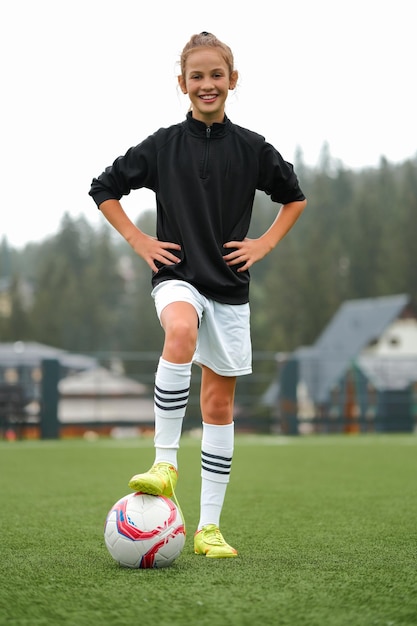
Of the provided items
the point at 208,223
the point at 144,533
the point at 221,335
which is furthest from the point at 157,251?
the point at 144,533

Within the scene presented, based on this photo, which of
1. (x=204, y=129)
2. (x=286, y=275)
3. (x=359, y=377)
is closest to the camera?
(x=204, y=129)

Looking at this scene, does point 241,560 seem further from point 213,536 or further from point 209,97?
point 209,97

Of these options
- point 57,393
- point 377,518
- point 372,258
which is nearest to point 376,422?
point 57,393

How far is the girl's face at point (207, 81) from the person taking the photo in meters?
3.35

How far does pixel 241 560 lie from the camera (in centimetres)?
304

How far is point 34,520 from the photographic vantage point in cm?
432

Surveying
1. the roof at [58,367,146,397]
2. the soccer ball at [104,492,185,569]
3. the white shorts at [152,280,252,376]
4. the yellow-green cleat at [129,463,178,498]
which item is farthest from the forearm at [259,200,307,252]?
the roof at [58,367,146,397]

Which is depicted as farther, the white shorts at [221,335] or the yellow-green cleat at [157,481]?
the white shorts at [221,335]

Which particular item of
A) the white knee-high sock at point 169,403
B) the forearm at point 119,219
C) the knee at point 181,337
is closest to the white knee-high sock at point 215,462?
the white knee-high sock at point 169,403

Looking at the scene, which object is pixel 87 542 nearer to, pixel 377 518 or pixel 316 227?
pixel 377 518

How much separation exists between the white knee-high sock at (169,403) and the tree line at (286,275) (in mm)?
58987

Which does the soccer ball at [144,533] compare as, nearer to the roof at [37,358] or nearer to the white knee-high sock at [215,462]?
the white knee-high sock at [215,462]

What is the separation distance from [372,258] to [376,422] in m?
50.1

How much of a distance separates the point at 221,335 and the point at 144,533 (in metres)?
0.74
